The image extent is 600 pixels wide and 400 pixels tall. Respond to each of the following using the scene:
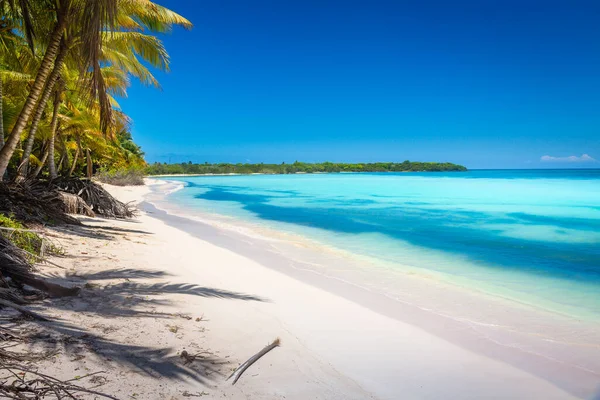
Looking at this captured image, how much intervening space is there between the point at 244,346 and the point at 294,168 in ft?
366

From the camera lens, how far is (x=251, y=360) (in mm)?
2854

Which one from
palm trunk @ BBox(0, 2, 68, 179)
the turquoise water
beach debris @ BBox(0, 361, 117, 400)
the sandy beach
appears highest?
palm trunk @ BBox(0, 2, 68, 179)

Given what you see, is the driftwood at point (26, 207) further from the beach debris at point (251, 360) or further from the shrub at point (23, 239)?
the beach debris at point (251, 360)

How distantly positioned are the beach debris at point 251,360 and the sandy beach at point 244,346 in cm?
5

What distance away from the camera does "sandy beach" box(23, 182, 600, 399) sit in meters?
2.53

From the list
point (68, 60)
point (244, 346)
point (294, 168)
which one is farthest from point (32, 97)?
point (294, 168)

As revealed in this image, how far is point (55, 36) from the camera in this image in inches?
250

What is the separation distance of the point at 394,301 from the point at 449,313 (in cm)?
68

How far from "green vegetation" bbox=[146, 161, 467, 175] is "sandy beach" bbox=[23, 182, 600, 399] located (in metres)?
69.2

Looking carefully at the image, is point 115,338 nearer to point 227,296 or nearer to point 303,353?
point 303,353

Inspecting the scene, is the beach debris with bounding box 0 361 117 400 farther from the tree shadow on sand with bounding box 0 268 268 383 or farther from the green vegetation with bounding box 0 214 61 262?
the green vegetation with bounding box 0 214 61 262

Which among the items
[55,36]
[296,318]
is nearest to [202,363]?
[296,318]

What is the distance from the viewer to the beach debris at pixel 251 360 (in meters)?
2.63

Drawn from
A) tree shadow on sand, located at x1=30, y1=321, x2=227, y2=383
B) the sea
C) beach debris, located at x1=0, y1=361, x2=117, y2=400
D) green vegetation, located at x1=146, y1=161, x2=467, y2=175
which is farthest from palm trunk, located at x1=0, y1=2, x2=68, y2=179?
green vegetation, located at x1=146, y1=161, x2=467, y2=175
